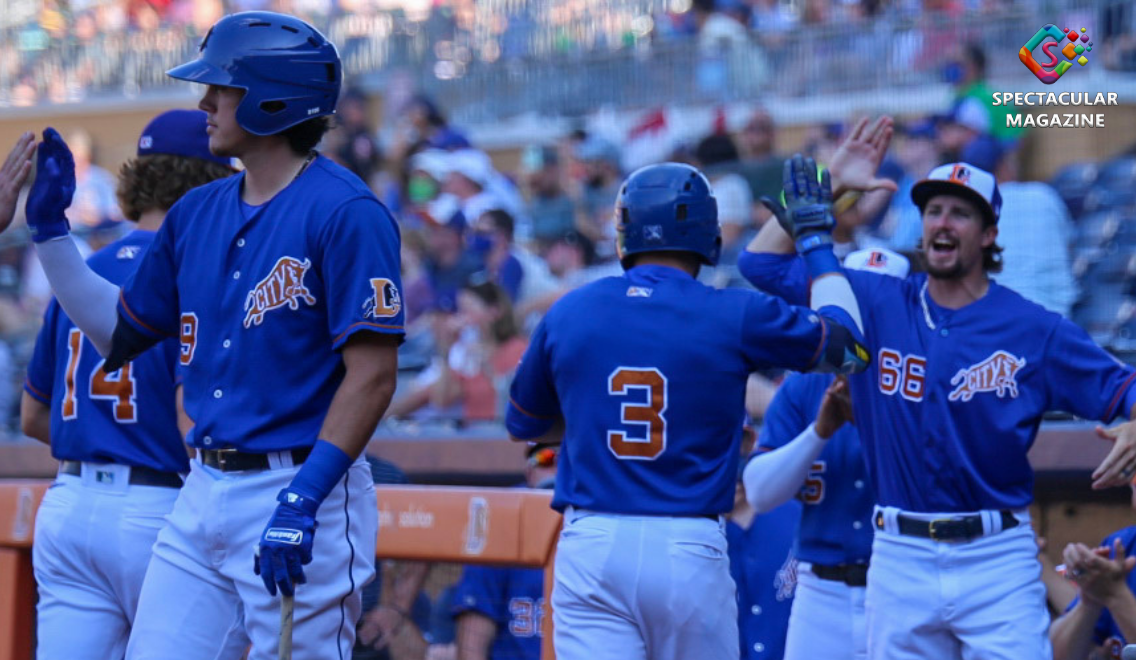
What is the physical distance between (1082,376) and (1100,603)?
28.8 inches

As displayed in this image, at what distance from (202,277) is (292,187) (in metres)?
0.32

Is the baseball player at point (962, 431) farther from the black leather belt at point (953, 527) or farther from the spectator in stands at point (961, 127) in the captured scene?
the spectator in stands at point (961, 127)

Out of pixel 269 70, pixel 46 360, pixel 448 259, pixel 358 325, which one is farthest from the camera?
pixel 448 259

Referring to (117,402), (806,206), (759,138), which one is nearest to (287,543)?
(117,402)

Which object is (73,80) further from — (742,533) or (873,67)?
(742,533)

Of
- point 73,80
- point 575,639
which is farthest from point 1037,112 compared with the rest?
point 73,80

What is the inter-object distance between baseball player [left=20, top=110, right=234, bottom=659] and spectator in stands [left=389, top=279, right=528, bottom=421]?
408cm

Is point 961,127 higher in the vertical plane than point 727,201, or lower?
higher

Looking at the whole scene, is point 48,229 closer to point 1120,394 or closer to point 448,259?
point 1120,394

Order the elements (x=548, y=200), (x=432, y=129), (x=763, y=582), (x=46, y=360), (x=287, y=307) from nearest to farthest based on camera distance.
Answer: (x=287, y=307)
(x=46, y=360)
(x=763, y=582)
(x=548, y=200)
(x=432, y=129)

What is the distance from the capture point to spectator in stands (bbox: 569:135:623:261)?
11430mm

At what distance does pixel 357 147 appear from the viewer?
564 inches

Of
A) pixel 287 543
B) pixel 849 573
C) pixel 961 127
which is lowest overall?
pixel 849 573

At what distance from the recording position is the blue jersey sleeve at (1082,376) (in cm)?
476
